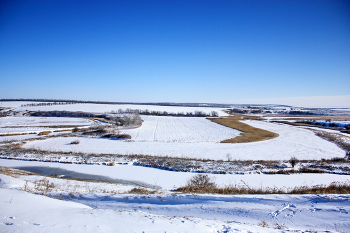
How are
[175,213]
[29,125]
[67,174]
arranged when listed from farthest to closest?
[29,125]
[67,174]
[175,213]

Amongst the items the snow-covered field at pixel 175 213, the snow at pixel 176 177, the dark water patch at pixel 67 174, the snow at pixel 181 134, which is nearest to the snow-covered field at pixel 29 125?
the snow at pixel 181 134

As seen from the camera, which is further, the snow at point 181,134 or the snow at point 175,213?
the snow at point 181,134

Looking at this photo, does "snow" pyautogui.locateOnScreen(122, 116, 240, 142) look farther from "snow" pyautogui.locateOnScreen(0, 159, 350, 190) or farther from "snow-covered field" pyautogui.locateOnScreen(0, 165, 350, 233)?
"snow-covered field" pyautogui.locateOnScreen(0, 165, 350, 233)

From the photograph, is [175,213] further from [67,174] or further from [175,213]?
[67,174]

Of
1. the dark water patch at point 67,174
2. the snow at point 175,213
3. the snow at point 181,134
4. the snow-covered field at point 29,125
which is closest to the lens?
the snow at point 175,213

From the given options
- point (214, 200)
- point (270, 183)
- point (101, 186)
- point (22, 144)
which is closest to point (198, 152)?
point (270, 183)

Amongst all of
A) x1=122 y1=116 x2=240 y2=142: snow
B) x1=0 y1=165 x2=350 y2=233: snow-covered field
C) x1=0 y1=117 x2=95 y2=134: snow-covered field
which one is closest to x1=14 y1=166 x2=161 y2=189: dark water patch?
x1=0 y1=165 x2=350 y2=233: snow-covered field

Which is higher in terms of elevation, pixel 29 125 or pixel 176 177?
pixel 29 125

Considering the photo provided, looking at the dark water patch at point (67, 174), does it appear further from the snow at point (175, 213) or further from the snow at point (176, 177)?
the snow at point (175, 213)

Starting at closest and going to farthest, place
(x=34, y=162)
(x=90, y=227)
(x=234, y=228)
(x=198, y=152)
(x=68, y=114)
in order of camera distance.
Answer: (x=90, y=227) → (x=234, y=228) → (x=34, y=162) → (x=198, y=152) → (x=68, y=114)

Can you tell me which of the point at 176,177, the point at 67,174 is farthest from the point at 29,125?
the point at 176,177

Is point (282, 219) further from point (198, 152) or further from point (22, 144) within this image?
point (22, 144)
